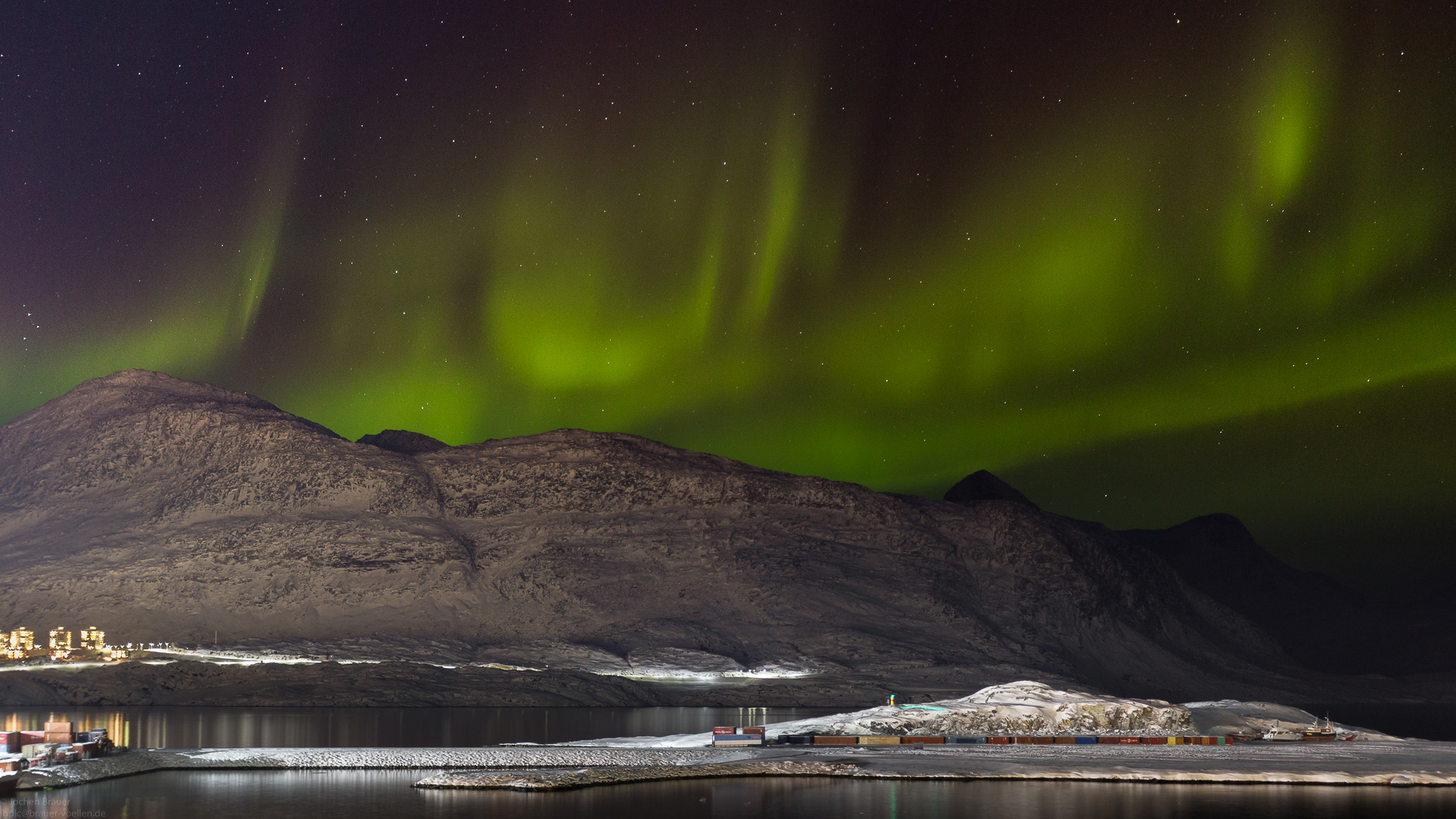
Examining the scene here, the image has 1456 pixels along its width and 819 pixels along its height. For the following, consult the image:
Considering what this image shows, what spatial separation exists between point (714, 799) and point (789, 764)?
10070mm

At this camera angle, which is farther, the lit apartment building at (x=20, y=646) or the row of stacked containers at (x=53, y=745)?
the lit apartment building at (x=20, y=646)

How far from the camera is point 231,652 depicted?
161750 millimetres

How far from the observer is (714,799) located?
47.7 meters

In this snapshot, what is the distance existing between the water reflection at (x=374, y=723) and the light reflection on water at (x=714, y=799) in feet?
59.8

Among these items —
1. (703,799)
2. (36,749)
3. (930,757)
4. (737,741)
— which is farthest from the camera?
(737,741)

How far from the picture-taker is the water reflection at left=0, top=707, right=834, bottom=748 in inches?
2864

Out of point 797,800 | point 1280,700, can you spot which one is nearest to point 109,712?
point 797,800

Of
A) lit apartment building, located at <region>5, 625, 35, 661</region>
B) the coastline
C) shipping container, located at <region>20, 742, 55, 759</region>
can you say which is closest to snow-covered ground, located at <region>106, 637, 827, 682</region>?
lit apartment building, located at <region>5, 625, 35, 661</region>

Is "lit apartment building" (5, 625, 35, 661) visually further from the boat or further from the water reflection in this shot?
A: the boat

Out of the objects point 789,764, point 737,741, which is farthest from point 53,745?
point 737,741

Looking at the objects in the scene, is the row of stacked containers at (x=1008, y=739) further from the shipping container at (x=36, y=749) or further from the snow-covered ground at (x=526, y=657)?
the snow-covered ground at (x=526, y=657)

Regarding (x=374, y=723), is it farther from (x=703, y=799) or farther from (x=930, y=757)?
(x=703, y=799)

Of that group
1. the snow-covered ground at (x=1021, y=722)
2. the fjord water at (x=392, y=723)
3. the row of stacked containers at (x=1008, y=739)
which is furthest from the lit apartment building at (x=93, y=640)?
the row of stacked containers at (x=1008, y=739)

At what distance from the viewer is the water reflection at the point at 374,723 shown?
7275 centimetres
